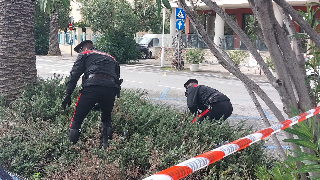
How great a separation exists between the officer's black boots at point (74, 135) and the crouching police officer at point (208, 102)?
2049 millimetres

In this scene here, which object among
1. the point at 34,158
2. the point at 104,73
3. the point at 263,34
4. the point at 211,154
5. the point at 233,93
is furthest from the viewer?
the point at 233,93

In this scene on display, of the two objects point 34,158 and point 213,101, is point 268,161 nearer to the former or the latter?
point 213,101

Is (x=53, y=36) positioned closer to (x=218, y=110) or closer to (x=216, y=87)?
(x=216, y=87)

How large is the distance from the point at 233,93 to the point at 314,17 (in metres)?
10.2

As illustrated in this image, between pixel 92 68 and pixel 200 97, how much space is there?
2.09 m

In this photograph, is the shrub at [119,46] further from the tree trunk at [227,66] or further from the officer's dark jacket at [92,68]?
the tree trunk at [227,66]

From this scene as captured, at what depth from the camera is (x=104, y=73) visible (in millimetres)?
5102

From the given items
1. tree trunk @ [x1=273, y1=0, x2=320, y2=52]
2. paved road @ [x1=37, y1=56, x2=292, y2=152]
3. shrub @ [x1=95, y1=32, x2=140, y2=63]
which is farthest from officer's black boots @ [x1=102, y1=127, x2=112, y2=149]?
shrub @ [x1=95, y1=32, x2=140, y2=63]

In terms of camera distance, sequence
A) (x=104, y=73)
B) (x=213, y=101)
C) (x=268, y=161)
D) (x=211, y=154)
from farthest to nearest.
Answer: (x=213, y=101) < (x=104, y=73) < (x=268, y=161) < (x=211, y=154)

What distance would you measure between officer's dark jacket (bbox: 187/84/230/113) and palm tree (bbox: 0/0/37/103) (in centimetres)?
269

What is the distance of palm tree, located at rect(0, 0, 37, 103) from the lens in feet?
20.7

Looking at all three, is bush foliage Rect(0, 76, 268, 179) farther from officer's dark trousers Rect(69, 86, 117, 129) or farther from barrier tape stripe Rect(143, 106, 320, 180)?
barrier tape stripe Rect(143, 106, 320, 180)

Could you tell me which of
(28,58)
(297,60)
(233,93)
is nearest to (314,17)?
(297,60)

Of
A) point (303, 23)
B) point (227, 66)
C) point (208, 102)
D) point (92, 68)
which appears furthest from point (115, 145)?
point (303, 23)
